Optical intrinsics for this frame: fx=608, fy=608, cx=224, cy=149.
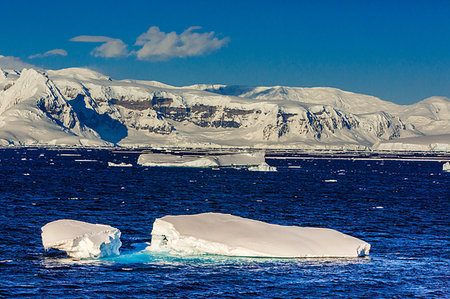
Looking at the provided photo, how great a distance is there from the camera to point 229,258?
3531 centimetres

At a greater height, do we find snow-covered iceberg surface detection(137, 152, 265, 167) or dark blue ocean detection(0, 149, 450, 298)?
snow-covered iceberg surface detection(137, 152, 265, 167)

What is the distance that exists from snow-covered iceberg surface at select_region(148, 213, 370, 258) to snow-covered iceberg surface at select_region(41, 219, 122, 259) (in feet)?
9.96

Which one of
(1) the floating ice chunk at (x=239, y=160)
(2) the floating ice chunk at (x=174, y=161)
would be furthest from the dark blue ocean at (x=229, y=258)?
(1) the floating ice chunk at (x=239, y=160)

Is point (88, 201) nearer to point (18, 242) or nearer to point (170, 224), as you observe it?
point (18, 242)

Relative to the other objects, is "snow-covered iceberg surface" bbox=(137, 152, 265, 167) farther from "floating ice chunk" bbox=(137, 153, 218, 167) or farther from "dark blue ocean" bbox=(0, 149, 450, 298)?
"dark blue ocean" bbox=(0, 149, 450, 298)

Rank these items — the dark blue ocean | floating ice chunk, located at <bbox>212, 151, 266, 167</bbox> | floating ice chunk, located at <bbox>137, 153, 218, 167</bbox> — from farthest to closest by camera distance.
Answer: floating ice chunk, located at <bbox>212, 151, 266, 167</bbox> < floating ice chunk, located at <bbox>137, 153, 218, 167</bbox> < the dark blue ocean

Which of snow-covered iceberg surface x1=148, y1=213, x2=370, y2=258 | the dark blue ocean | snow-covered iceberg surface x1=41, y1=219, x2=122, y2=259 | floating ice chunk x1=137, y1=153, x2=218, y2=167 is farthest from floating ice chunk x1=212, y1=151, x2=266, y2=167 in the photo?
snow-covered iceberg surface x1=41, y1=219, x2=122, y2=259

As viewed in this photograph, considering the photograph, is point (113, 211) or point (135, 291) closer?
point (135, 291)

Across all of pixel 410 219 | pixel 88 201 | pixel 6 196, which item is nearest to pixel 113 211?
pixel 88 201

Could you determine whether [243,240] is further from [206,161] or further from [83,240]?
[206,161]

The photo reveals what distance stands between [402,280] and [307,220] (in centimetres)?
2179

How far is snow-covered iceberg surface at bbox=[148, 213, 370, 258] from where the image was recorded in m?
35.5

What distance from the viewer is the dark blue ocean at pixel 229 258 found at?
29703 mm

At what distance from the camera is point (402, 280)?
31688 mm
